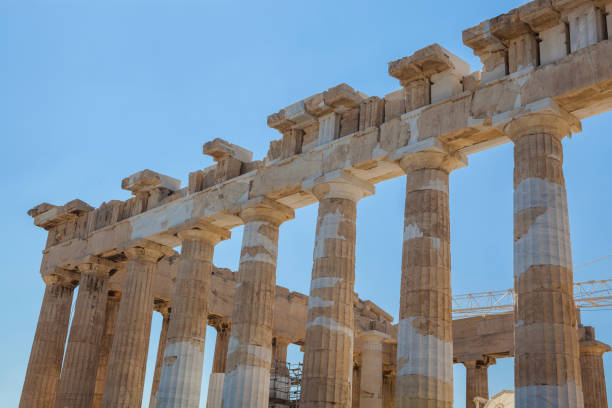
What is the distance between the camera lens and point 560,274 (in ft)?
69.6

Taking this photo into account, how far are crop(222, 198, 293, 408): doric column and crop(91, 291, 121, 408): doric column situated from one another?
39.4ft

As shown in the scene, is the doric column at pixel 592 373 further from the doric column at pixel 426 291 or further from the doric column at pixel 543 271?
the doric column at pixel 543 271

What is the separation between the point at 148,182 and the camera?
35.8 metres

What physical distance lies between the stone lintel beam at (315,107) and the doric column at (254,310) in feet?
10.3

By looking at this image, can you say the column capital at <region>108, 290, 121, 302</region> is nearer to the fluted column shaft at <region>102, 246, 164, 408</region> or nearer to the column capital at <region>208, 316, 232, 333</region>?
the fluted column shaft at <region>102, 246, 164, 408</region>

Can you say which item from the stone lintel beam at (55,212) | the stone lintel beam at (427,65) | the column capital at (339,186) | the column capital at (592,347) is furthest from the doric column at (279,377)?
the stone lintel beam at (427,65)

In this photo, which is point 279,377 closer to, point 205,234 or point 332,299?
point 205,234

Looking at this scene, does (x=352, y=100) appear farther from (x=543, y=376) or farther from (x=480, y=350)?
(x=480, y=350)

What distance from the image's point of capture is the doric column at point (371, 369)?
4169cm

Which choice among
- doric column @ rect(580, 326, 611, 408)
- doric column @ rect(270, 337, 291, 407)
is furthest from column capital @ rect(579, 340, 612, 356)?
doric column @ rect(270, 337, 291, 407)

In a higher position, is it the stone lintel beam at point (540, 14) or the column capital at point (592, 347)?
the stone lintel beam at point (540, 14)

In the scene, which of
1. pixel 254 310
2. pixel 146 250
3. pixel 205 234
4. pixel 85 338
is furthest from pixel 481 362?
pixel 85 338

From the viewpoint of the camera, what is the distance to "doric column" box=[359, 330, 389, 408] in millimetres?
41688

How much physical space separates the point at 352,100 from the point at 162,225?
1096 centimetres
